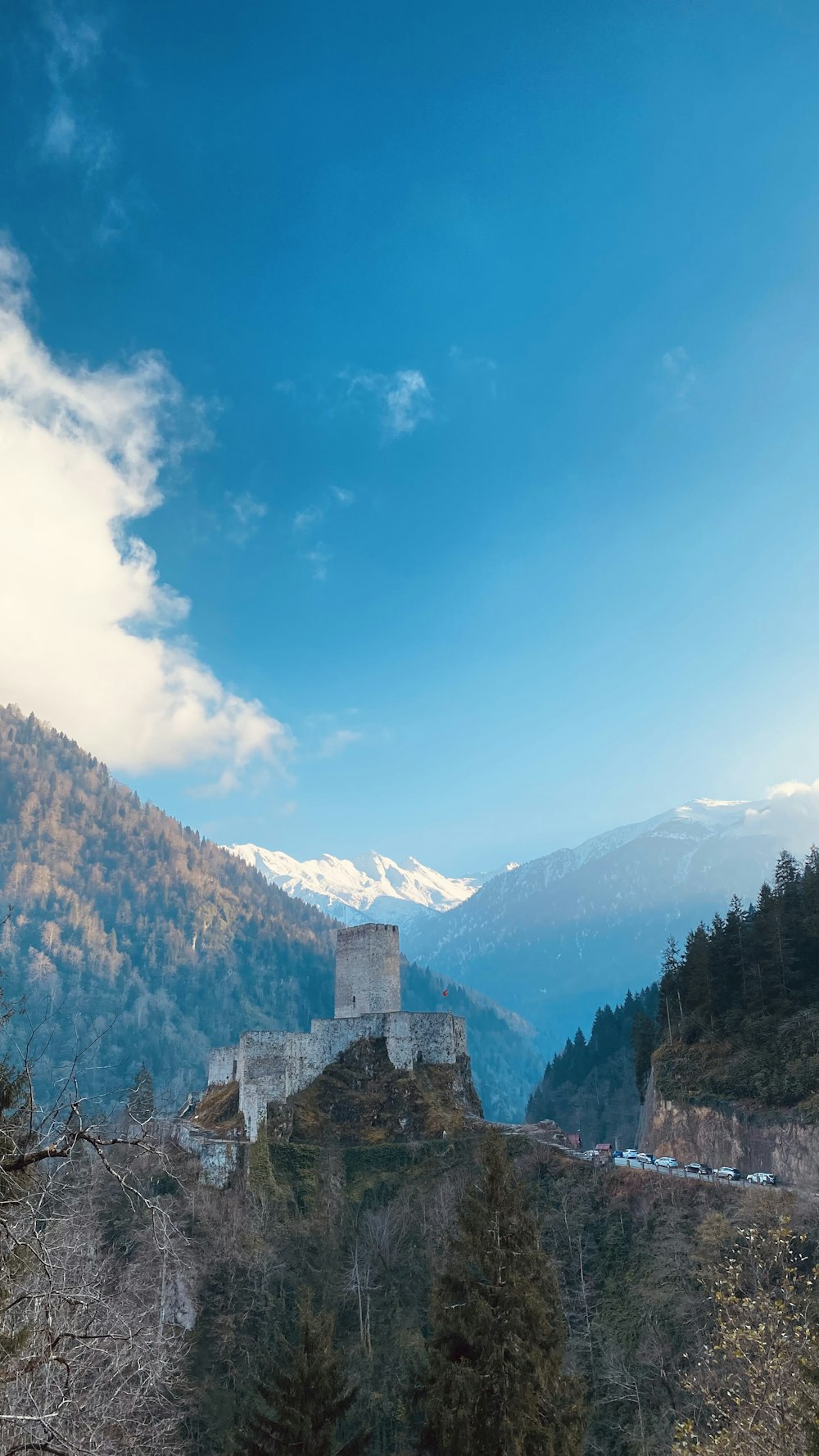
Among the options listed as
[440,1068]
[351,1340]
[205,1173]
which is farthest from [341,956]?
[351,1340]

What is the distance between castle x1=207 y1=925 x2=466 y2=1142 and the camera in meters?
52.7

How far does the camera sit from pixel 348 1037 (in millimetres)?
57969

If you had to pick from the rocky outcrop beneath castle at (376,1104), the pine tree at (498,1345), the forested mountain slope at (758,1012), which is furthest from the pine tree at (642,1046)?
the pine tree at (498,1345)

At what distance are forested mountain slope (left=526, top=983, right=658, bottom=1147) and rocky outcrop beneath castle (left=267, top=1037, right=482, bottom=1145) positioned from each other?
4236cm

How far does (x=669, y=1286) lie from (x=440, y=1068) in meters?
23.1

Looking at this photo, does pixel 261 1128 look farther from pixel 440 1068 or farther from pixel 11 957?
pixel 11 957

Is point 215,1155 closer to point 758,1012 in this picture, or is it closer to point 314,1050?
point 314,1050

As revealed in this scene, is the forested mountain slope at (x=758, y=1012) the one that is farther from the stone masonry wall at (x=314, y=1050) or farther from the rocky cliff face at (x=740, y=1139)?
the stone masonry wall at (x=314, y=1050)

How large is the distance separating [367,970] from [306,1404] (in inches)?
1560

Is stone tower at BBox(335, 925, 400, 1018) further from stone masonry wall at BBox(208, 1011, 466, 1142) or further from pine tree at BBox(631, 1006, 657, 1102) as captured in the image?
pine tree at BBox(631, 1006, 657, 1102)

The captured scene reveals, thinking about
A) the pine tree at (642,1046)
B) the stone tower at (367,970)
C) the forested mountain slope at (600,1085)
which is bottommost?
the forested mountain slope at (600,1085)

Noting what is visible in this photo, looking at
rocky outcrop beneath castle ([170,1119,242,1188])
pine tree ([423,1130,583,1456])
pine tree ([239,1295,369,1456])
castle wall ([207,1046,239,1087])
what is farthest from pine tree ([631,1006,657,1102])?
pine tree ([239,1295,369,1456])

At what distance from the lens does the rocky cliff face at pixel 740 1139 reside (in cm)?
3819

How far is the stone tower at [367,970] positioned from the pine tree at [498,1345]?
125 feet
